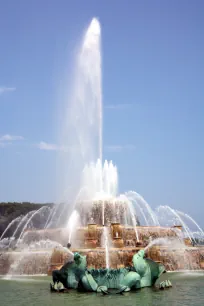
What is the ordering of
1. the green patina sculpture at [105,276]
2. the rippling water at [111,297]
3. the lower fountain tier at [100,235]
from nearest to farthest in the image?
the rippling water at [111,297]
the green patina sculpture at [105,276]
the lower fountain tier at [100,235]

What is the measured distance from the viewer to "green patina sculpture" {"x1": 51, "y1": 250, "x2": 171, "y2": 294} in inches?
604

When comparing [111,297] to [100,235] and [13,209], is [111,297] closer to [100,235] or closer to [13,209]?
[100,235]

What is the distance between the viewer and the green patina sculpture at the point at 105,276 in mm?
15344

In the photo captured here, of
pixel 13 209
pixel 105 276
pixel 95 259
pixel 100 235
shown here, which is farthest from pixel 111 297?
pixel 13 209

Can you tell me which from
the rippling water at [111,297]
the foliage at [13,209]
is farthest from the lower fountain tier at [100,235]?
the foliage at [13,209]

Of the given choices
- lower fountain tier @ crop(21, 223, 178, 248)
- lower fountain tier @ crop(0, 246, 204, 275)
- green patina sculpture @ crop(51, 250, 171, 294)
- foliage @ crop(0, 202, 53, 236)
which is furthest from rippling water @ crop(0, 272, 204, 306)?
foliage @ crop(0, 202, 53, 236)

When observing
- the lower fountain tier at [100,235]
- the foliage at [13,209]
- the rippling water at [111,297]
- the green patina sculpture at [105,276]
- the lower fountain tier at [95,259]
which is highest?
the foliage at [13,209]

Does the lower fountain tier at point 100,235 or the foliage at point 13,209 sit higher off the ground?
the foliage at point 13,209

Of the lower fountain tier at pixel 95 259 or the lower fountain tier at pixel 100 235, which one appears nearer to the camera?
the lower fountain tier at pixel 95 259

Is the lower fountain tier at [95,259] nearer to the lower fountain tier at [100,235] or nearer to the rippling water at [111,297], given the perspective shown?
the lower fountain tier at [100,235]

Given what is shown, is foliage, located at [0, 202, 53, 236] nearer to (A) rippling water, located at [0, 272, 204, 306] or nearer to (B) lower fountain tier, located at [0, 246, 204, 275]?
(B) lower fountain tier, located at [0, 246, 204, 275]

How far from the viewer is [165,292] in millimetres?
15289

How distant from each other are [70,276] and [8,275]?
35.5 feet

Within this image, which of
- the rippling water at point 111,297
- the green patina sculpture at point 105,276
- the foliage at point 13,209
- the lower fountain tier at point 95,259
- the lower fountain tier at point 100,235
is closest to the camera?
the rippling water at point 111,297
